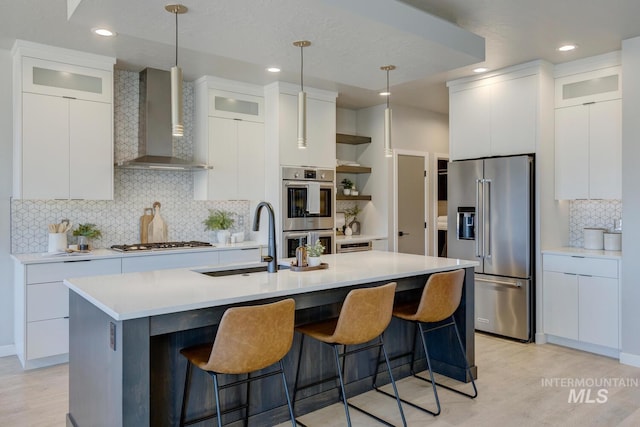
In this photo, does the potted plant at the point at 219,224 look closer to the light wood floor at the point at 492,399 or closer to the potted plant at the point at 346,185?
the potted plant at the point at 346,185

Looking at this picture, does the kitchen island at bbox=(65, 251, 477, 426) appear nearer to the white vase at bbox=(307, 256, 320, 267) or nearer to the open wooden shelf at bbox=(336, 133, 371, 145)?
the white vase at bbox=(307, 256, 320, 267)

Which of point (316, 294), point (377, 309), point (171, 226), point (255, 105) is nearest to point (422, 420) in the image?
point (377, 309)

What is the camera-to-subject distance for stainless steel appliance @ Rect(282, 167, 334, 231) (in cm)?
532

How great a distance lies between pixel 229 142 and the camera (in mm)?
5188

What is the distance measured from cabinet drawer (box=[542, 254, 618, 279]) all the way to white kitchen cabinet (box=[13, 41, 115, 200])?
14.1 feet

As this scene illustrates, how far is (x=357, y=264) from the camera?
11.3 feet

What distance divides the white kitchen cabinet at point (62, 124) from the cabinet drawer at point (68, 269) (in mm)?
642

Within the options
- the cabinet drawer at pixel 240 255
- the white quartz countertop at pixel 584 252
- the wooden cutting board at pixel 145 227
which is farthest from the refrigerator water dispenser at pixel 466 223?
the wooden cutting board at pixel 145 227

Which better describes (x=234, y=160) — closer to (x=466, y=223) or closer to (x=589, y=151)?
(x=466, y=223)

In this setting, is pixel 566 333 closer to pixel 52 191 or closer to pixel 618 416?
pixel 618 416

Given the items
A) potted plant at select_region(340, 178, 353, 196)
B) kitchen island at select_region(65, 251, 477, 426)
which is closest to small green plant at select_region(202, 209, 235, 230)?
potted plant at select_region(340, 178, 353, 196)

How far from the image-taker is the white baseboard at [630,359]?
3902 mm

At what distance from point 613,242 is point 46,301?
16.8ft

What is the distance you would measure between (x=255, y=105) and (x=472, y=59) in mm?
2643
